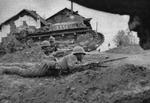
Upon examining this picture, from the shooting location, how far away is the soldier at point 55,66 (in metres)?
15.3

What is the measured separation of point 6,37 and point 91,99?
2953 cm

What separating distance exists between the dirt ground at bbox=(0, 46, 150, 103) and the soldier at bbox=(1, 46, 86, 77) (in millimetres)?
297

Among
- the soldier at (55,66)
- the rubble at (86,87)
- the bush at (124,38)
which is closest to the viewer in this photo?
the rubble at (86,87)

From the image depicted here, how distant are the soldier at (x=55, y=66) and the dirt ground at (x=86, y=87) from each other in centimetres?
30

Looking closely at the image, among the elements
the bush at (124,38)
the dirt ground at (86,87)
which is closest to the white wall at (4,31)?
the bush at (124,38)

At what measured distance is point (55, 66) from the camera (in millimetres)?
16516

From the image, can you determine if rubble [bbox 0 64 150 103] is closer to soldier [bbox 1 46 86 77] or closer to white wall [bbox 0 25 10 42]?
soldier [bbox 1 46 86 77]

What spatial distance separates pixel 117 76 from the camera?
15.0 meters

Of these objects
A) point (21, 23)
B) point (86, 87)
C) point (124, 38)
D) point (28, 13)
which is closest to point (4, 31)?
point (21, 23)

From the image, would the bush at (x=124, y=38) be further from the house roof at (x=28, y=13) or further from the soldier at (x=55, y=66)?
the soldier at (x=55, y=66)

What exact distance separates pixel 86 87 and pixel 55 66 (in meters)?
2.23

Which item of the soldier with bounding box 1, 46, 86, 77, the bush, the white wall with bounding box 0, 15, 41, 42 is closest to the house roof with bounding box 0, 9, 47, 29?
the white wall with bounding box 0, 15, 41, 42

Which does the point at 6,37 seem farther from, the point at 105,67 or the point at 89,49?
the point at 105,67

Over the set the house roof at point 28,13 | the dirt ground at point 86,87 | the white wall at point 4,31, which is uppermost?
the house roof at point 28,13
